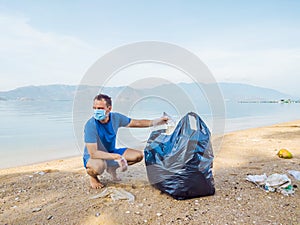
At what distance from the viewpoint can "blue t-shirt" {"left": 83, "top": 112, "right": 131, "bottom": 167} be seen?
8.06 feet

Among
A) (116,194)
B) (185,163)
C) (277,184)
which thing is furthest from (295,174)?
(116,194)

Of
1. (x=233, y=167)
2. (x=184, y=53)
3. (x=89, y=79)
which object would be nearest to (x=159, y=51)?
(x=184, y=53)

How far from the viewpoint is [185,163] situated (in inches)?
87.1

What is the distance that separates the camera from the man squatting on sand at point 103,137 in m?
2.45

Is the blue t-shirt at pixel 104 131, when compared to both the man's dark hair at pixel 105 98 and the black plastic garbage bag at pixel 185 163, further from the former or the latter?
the black plastic garbage bag at pixel 185 163

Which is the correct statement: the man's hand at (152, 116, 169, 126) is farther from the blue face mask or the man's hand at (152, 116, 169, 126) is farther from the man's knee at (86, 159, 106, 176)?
the man's knee at (86, 159, 106, 176)

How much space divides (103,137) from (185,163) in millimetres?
926

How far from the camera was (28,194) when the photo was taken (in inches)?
103

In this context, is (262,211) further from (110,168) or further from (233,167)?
(110,168)

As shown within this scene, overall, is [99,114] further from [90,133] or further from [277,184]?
[277,184]

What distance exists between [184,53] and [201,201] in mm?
1474

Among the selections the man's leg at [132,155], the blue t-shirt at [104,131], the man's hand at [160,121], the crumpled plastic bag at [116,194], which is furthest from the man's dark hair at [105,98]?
the crumpled plastic bag at [116,194]

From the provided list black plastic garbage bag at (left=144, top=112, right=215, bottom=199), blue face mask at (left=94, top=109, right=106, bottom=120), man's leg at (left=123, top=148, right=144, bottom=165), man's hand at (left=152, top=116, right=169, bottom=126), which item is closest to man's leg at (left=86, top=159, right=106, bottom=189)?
man's leg at (left=123, top=148, right=144, bottom=165)

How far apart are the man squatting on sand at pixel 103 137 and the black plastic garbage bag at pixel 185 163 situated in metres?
0.38
